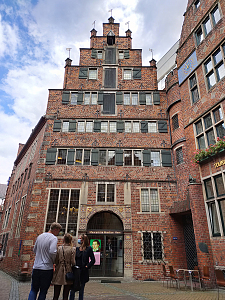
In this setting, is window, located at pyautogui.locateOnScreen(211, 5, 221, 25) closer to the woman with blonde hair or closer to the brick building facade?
the brick building facade

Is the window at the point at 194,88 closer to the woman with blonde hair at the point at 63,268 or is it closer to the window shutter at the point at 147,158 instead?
the window shutter at the point at 147,158

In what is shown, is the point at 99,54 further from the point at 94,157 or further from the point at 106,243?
the point at 106,243

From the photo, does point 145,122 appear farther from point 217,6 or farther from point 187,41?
point 217,6

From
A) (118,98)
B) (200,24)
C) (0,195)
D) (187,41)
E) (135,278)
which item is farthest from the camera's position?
(0,195)

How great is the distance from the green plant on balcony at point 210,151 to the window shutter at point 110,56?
11.3 m

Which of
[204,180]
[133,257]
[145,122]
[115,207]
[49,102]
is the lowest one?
[133,257]

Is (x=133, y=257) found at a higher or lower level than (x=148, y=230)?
lower

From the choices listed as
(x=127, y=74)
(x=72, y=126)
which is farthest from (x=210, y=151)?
(x=127, y=74)

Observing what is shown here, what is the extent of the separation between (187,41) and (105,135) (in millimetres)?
8330

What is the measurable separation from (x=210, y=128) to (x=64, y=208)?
9852mm

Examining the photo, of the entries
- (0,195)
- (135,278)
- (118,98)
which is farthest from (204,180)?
(0,195)

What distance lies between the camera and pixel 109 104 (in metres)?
17.4

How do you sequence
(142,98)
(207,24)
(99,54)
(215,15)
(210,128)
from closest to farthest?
(210,128), (215,15), (207,24), (142,98), (99,54)

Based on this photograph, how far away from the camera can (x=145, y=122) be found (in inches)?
656
